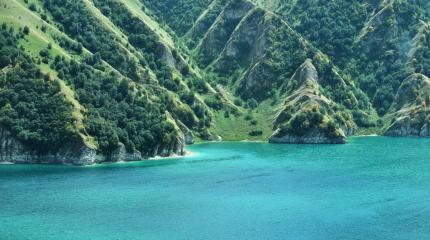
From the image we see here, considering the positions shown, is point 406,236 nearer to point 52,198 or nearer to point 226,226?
point 226,226

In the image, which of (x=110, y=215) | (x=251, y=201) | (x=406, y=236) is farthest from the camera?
(x=251, y=201)

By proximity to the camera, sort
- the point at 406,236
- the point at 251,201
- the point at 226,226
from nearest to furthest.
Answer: the point at 406,236 < the point at 226,226 < the point at 251,201

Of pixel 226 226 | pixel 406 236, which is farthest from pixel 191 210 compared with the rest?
pixel 406 236

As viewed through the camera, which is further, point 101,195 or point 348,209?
point 101,195

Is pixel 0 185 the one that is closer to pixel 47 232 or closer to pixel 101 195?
pixel 101 195

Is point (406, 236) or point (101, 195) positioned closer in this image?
point (406, 236)

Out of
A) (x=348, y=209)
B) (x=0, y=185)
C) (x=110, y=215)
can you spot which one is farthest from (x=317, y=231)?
(x=0, y=185)

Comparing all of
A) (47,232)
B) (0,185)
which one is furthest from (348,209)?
(0,185)

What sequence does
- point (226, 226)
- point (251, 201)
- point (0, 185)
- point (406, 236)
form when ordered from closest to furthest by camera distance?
point (406, 236) < point (226, 226) < point (251, 201) < point (0, 185)

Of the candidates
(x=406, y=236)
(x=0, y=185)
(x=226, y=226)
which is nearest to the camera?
(x=406, y=236)
